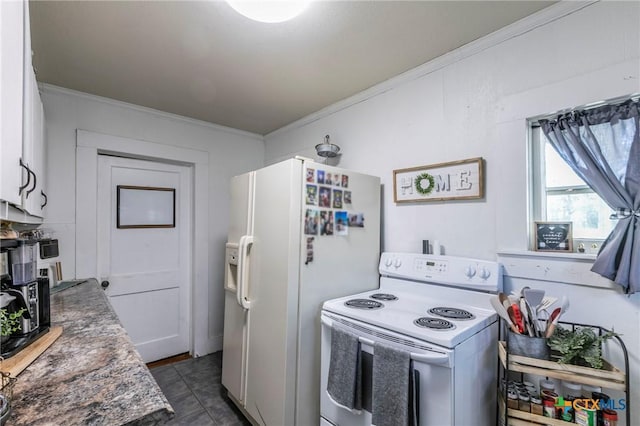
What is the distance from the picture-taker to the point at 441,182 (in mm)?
1888

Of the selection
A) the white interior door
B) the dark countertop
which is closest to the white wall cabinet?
the dark countertop

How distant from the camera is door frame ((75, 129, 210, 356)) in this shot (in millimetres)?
2438

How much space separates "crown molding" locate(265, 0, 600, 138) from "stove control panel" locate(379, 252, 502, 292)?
4.05 ft

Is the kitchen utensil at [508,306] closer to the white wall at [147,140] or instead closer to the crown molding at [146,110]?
the white wall at [147,140]

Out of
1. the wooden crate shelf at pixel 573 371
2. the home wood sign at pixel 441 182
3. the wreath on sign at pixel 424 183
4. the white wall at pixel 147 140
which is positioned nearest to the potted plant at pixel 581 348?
the wooden crate shelf at pixel 573 371

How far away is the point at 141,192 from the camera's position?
2.85 meters

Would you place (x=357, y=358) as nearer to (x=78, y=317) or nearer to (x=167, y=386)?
(x=78, y=317)

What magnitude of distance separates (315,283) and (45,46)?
2169 millimetres

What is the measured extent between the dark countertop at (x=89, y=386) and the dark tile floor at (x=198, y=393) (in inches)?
48.4

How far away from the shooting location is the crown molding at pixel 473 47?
1424 millimetres

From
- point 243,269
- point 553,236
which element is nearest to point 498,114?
point 553,236

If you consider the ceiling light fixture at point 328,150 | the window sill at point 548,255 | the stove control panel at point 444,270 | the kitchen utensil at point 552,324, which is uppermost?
the ceiling light fixture at point 328,150

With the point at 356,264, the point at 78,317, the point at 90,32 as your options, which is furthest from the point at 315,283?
the point at 90,32

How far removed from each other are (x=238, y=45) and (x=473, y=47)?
140 centimetres
